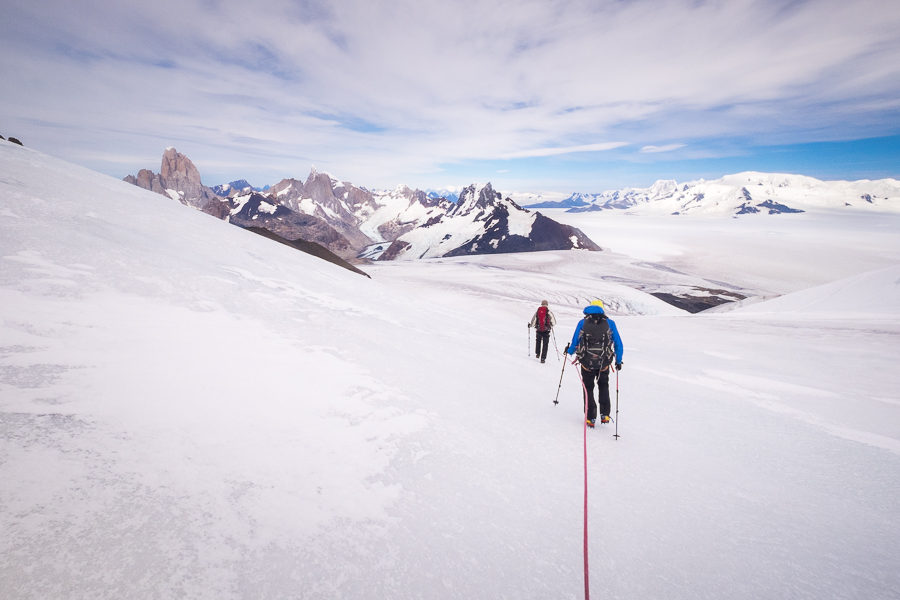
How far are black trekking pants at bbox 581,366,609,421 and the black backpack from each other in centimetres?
12

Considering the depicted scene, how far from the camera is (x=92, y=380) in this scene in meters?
4.32

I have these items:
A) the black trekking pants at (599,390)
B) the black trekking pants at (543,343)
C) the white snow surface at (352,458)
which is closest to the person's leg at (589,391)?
the black trekking pants at (599,390)

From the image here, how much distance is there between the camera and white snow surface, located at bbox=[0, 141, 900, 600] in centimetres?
289

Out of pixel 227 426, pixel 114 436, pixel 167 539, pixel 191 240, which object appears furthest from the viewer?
pixel 191 240

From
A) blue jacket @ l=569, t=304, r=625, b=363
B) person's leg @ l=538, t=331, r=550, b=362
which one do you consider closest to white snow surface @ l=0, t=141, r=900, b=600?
blue jacket @ l=569, t=304, r=625, b=363

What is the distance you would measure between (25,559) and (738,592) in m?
5.46

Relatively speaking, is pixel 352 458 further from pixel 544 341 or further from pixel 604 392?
pixel 544 341

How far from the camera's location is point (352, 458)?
14.1ft

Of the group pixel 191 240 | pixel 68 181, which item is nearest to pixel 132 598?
pixel 191 240

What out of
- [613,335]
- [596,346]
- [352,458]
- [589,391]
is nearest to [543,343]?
[589,391]

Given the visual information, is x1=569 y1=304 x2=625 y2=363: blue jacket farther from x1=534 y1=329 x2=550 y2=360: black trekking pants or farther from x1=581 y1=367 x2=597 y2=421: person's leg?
x1=534 y1=329 x2=550 y2=360: black trekking pants

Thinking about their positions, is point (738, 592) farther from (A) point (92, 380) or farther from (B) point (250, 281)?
(B) point (250, 281)

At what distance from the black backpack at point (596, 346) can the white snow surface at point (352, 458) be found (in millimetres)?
1109

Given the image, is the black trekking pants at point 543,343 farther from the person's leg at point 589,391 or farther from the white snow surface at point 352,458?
the person's leg at point 589,391
